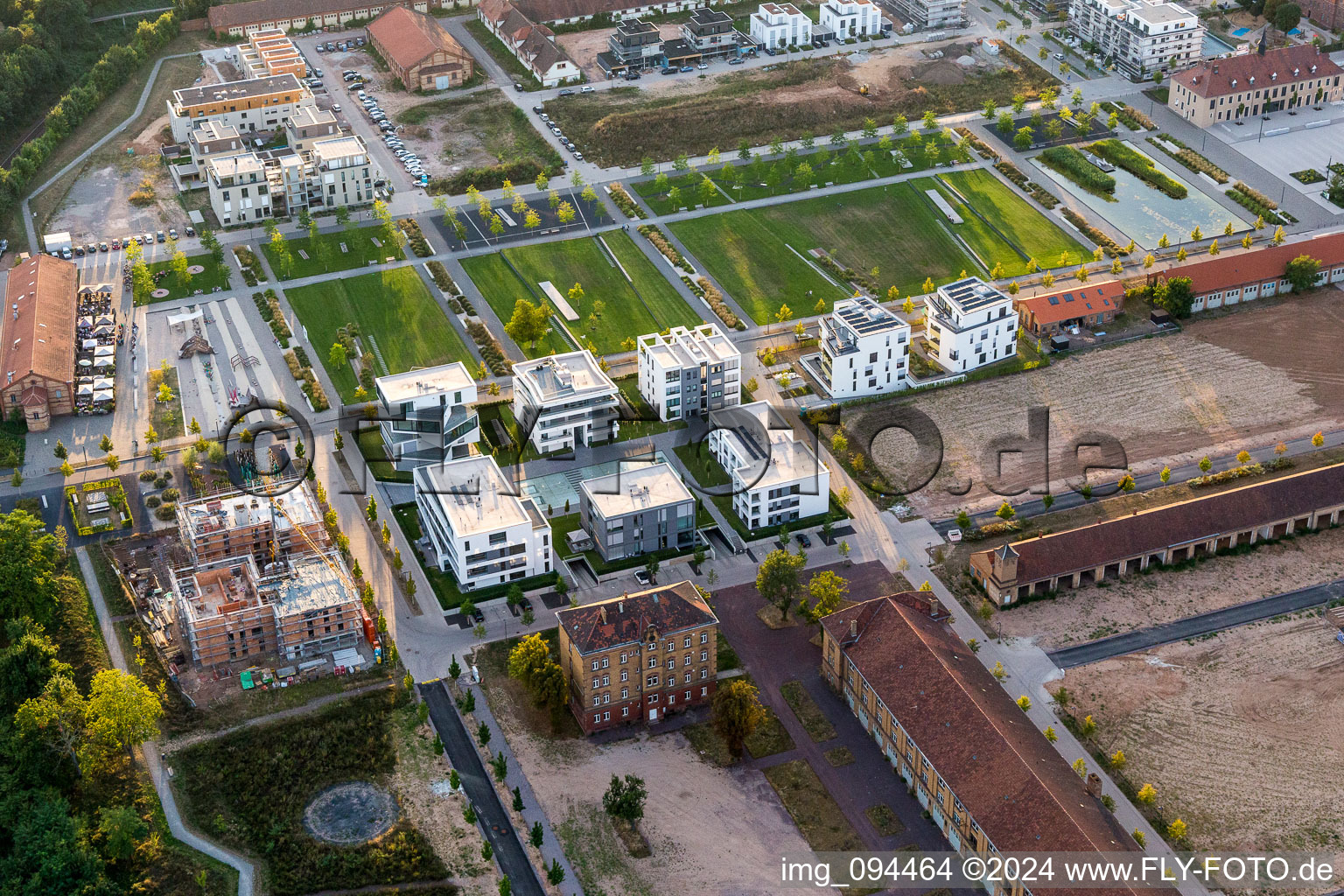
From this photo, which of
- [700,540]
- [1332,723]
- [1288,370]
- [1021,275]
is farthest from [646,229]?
[1332,723]

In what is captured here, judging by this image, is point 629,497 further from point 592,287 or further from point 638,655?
point 592,287

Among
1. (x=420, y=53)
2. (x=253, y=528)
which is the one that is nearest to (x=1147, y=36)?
(x=420, y=53)

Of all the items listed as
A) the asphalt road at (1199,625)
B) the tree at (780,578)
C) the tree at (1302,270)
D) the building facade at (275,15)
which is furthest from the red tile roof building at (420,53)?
the asphalt road at (1199,625)

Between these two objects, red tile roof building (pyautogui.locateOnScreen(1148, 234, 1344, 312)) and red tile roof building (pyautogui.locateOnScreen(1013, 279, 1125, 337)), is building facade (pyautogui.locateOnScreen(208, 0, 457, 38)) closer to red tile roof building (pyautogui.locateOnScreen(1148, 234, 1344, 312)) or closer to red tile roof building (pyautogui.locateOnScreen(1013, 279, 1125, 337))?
red tile roof building (pyautogui.locateOnScreen(1013, 279, 1125, 337))

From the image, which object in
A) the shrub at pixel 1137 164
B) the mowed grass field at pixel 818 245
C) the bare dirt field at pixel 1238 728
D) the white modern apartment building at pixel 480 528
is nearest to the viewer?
the bare dirt field at pixel 1238 728

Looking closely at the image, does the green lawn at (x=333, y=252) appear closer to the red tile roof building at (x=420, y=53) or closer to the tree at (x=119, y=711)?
the red tile roof building at (x=420, y=53)

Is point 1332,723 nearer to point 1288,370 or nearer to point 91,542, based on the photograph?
point 1288,370

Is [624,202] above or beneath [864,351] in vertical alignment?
beneath
